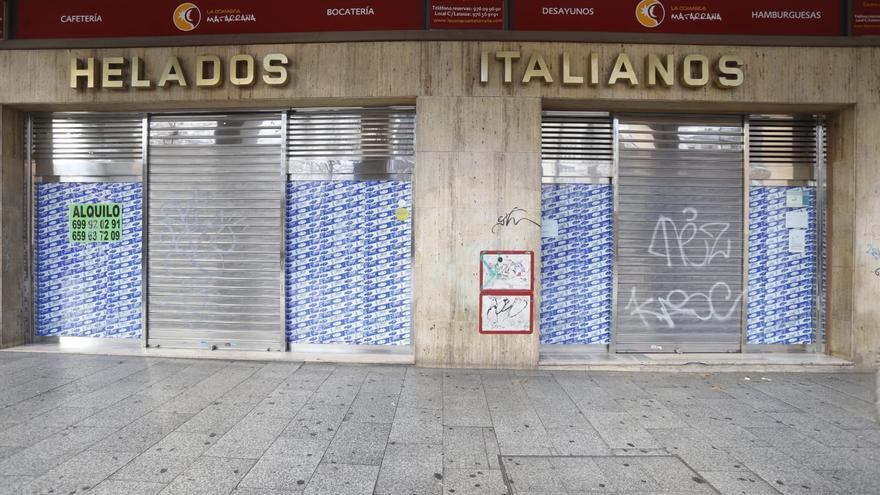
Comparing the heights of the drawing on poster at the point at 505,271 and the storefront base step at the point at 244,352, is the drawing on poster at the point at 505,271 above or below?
above

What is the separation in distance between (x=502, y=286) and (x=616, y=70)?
366cm

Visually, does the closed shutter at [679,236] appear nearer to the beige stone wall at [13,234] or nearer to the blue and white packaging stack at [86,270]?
the blue and white packaging stack at [86,270]

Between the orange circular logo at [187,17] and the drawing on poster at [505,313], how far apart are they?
247 inches

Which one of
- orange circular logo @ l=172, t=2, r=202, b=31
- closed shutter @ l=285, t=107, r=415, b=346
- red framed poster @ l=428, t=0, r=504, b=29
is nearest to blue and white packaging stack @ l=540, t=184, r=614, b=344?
closed shutter @ l=285, t=107, r=415, b=346

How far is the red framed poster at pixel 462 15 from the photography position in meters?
6.69

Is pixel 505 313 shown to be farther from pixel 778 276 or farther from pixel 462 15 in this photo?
pixel 778 276

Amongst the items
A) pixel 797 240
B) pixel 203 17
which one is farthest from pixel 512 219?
pixel 203 17

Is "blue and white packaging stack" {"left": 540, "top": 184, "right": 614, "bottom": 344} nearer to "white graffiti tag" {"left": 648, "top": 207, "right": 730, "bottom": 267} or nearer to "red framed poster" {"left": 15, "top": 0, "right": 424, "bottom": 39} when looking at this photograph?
"white graffiti tag" {"left": 648, "top": 207, "right": 730, "bottom": 267}

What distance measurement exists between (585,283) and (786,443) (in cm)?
344

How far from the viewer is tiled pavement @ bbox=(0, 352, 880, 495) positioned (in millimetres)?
3577

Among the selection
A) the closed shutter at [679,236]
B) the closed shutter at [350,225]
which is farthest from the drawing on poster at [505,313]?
the closed shutter at [679,236]

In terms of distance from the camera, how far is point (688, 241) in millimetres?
7289

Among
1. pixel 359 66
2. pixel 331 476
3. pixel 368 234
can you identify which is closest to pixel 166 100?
pixel 359 66

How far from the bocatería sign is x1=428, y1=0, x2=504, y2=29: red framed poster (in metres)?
2.38
